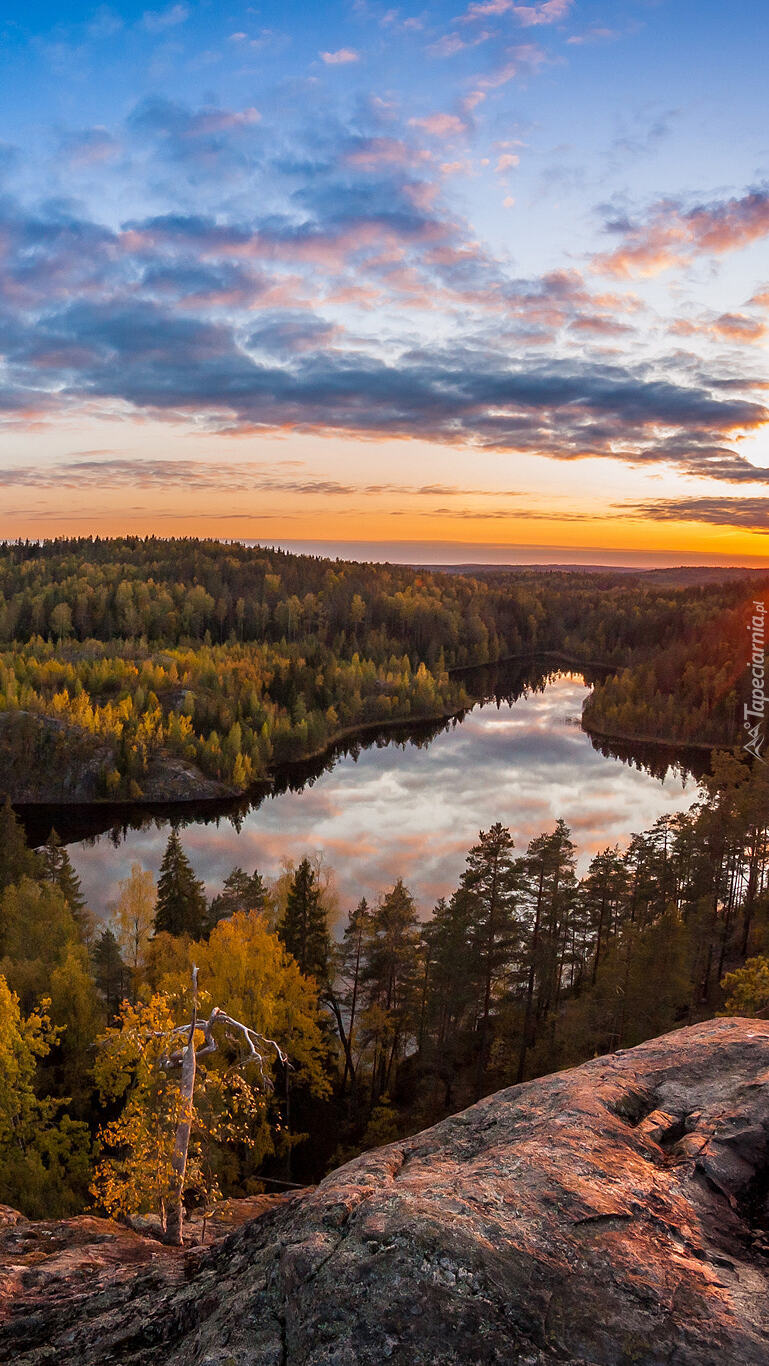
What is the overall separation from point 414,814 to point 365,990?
58.7 meters

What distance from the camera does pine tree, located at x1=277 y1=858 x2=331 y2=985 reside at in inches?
1577

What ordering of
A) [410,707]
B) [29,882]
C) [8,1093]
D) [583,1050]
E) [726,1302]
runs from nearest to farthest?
[726,1302], [8,1093], [583,1050], [29,882], [410,707]

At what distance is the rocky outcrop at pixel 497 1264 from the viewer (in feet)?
16.3

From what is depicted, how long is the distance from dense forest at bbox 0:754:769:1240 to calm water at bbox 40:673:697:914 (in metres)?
24.6

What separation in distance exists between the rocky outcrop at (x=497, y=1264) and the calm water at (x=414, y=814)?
6068 cm

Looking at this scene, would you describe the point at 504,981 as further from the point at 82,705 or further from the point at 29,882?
the point at 82,705

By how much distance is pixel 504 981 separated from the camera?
3869 centimetres

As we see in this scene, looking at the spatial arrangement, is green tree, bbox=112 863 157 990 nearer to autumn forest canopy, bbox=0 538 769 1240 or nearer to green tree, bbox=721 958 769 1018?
autumn forest canopy, bbox=0 538 769 1240

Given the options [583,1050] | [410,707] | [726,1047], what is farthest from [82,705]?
[726,1047]

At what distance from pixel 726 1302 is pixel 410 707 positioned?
161 m

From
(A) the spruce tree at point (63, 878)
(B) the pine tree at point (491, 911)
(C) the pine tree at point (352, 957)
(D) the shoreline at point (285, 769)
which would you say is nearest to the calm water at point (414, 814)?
(D) the shoreline at point (285, 769)

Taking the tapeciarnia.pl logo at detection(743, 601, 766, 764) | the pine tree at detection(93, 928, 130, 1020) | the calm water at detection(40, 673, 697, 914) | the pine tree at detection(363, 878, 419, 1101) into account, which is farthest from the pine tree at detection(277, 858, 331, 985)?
the tapeciarnia.pl logo at detection(743, 601, 766, 764)

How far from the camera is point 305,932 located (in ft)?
132

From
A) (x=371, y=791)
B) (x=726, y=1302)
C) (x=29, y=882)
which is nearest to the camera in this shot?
(x=726, y=1302)
